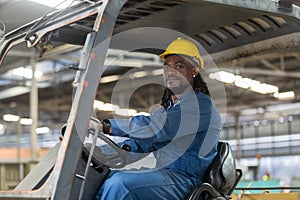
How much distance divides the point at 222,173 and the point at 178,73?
0.73 m

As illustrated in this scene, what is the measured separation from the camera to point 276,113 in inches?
880

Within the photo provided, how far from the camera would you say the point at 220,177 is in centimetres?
336

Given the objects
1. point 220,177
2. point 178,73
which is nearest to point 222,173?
point 220,177

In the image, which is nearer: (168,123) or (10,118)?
(168,123)

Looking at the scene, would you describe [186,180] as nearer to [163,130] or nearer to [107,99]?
[163,130]

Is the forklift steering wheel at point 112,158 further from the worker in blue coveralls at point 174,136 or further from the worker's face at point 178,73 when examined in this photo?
the worker's face at point 178,73

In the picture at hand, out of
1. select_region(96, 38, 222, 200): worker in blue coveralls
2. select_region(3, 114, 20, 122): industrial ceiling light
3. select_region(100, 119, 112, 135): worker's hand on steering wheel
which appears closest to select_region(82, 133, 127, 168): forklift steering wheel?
select_region(96, 38, 222, 200): worker in blue coveralls

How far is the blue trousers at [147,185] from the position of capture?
9.48 feet

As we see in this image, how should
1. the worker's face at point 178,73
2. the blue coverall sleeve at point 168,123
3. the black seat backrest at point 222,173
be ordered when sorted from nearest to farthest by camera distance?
the blue coverall sleeve at point 168,123, the black seat backrest at point 222,173, the worker's face at point 178,73

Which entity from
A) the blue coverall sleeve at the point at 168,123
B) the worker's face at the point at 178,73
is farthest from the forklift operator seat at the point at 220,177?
the worker's face at the point at 178,73

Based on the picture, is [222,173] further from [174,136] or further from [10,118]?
[10,118]

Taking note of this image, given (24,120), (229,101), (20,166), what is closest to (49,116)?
(24,120)

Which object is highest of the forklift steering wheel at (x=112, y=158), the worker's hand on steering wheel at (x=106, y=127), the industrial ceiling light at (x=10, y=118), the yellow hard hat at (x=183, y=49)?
the yellow hard hat at (x=183, y=49)

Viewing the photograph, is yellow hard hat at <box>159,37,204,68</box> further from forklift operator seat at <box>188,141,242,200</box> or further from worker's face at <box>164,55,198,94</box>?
forklift operator seat at <box>188,141,242,200</box>
